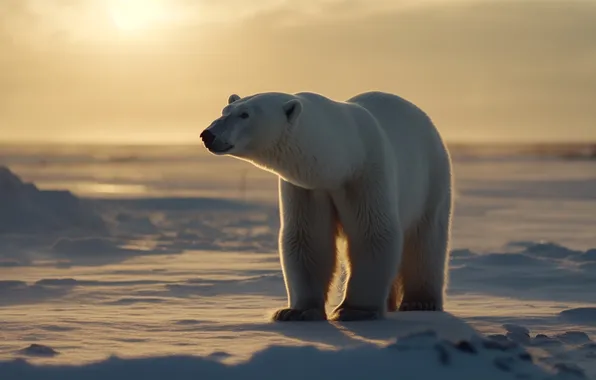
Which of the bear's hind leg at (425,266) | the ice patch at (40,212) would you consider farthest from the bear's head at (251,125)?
the ice patch at (40,212)

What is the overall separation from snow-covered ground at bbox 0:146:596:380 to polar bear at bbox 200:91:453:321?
230 mm

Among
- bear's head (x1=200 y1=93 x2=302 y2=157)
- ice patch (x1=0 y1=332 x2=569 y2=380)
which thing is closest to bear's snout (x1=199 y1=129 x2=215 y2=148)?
bear's head (x1=200 y1=93 x2=302 y2=157)

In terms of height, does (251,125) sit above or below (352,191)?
above

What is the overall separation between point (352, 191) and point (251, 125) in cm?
69

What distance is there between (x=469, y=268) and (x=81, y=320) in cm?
340

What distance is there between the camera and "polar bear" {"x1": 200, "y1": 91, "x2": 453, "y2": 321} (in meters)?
4.86


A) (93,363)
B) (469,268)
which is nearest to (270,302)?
(469,268)

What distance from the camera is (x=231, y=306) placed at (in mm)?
6109

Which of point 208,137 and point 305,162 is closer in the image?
point 208,137

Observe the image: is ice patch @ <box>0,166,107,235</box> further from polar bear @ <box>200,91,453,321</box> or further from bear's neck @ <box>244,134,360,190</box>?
bear's neck @ <box>244,134,360,190</box>

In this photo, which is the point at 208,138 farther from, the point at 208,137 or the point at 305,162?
the point at 305,162

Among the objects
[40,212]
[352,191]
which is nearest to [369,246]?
[352,191]

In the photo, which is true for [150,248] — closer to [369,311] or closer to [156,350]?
[369,311]

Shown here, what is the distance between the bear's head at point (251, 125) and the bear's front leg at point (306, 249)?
0.53 metres
